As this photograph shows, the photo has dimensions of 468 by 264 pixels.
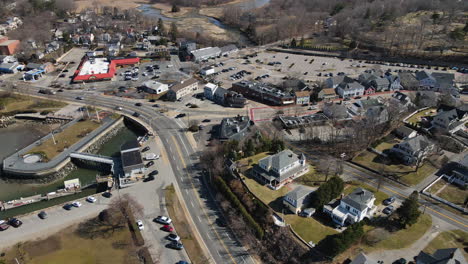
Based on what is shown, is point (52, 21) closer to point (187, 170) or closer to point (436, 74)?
point (187, 170)

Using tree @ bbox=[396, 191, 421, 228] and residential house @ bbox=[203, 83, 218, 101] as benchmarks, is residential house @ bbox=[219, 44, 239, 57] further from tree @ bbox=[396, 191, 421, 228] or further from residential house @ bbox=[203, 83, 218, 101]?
tree @ bbox=[396, 191, 421, 228]

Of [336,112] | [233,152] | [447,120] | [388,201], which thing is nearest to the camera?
[388,201]

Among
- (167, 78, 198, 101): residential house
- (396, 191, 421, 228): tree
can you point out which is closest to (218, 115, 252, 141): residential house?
(167, 78, 198, 101): residential house

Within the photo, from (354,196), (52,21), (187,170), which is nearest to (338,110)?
(354,196)

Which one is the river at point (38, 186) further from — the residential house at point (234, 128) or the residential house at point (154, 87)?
the residential house at point (154, 87)

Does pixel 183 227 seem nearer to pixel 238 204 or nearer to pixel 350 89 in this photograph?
pixel 238 204

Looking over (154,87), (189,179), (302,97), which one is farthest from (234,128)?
(154,87)

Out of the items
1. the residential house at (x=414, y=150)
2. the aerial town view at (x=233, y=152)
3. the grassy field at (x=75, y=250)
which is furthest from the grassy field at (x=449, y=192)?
the grassy field at (x=75, y=250)

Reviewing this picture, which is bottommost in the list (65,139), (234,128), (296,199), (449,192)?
(449,192)
